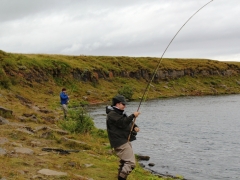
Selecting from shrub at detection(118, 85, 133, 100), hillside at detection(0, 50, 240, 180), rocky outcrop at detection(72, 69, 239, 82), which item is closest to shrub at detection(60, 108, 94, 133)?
hillside at detection(0, 50, 240, 180)

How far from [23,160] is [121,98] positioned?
3846 mm

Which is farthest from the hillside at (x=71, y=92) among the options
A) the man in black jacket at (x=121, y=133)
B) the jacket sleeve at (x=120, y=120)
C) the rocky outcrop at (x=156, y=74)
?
the jacket sleeve at (x=120, y=120)

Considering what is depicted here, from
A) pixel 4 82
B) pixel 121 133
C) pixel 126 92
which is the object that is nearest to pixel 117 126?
pixel 121 133

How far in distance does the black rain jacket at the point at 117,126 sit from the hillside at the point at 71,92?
164cm

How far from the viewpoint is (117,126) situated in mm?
9031

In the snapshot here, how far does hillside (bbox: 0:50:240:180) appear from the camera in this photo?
1097 cm

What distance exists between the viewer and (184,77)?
295ft

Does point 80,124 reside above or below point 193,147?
above

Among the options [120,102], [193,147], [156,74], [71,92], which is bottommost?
[193,147]

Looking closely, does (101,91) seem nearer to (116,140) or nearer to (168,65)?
(168,65)

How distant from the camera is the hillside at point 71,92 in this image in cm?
1097

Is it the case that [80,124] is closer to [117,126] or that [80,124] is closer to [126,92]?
[117,126]

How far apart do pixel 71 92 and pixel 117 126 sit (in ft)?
157

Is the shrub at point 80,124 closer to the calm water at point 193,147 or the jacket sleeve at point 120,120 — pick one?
the calm water at point 193,147
